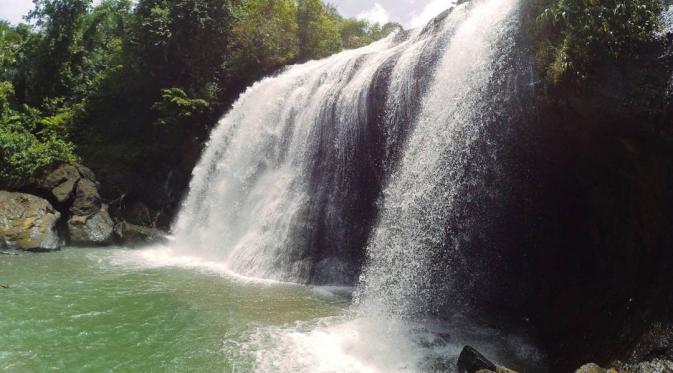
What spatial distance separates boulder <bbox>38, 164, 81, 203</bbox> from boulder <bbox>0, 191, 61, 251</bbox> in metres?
0.88

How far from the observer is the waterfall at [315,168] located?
417 inches

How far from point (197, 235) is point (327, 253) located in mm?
5443

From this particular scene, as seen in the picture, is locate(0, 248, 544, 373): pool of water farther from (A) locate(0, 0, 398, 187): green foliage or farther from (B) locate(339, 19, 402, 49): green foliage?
(B) locate(339, 19, 402, 49): green foliage

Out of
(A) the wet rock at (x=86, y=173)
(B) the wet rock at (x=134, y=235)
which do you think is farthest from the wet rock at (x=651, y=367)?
(A) the wet rock at (x=86, y=173)

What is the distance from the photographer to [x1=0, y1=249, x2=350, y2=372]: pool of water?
20.6 ft

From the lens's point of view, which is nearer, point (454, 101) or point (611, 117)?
point (611, 117)

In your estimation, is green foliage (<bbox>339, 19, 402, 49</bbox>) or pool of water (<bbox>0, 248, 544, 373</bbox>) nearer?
pool of water (<bbox>0, 248, 544, 373</bbox>)

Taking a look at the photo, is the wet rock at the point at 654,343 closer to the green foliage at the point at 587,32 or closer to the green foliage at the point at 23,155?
the green foliage at the point at 587,32

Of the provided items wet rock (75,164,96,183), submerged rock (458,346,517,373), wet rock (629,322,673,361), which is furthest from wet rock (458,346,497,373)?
wet rock (75,164,96,183)

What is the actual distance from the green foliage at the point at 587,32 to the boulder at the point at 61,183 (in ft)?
47.6

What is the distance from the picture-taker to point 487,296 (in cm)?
→ 841

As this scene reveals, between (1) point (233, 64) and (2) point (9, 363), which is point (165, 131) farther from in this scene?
(2) point (9, 363)

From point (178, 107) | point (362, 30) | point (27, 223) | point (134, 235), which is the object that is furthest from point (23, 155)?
point (362, 30)

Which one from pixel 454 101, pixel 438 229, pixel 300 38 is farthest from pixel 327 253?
pixel 300 38
